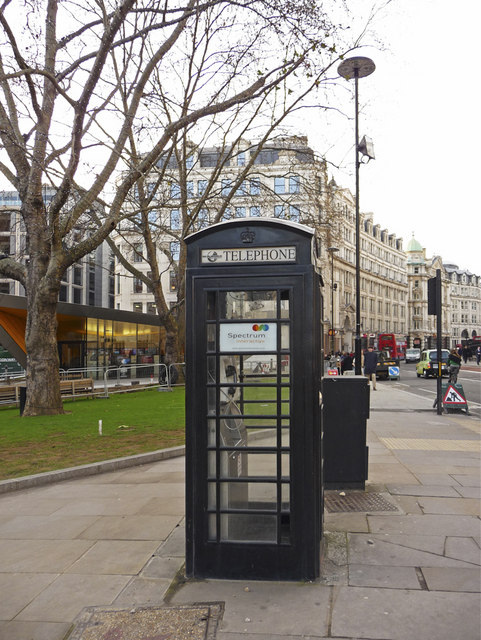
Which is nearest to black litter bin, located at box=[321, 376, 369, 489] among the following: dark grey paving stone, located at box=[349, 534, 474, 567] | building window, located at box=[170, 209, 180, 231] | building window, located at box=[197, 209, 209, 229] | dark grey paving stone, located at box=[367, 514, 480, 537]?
dark grey paving stone, located at box=[367, 514, 480, 537]

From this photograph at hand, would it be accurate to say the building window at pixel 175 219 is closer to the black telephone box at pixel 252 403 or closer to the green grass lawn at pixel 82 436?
the green grass lawn at pixel 82 436

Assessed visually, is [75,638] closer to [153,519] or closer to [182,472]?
[153,519]

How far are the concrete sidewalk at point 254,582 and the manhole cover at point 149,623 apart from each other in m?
0.03

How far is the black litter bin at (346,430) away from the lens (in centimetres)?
614

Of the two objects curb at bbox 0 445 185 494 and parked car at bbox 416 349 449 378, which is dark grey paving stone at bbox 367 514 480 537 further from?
parked car at bbox 416 349 449 378

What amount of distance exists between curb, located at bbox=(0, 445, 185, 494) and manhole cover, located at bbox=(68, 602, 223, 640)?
12.1ft

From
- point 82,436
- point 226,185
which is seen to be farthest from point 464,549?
point 226,185

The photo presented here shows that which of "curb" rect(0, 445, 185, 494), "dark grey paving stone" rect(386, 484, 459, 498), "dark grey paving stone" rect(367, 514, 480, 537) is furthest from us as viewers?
"curb" rect(0, 445, 185, 494)

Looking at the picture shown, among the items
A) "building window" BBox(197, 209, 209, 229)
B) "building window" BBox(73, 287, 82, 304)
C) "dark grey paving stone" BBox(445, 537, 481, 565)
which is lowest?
"dark grey paving stone" BBox(445, 537, 481, 565)

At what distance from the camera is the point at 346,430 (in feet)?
20.2

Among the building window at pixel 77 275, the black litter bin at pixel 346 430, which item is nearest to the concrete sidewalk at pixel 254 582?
the black litter bin at pixel 346 430

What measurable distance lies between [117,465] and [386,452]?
4248 mm

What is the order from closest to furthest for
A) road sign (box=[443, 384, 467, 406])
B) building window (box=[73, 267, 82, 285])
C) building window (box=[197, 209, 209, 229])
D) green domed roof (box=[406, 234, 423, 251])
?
road sign (box=[443, 384, 467, 406]) < building window (box=[197, 209, 209, 229]) < building window (box=[73, 267, 82, 285]) < green domed roof (box=[406, 234, 423, 251])

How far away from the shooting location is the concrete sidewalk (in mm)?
3213
